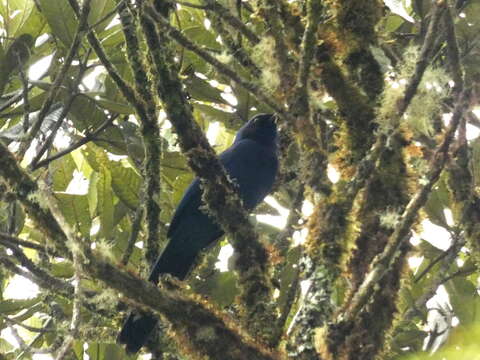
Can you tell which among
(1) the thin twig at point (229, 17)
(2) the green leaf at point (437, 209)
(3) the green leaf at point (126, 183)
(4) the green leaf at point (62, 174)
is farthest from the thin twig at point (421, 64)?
(4) the green leaf at point (62, 174)

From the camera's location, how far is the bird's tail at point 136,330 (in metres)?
3.17

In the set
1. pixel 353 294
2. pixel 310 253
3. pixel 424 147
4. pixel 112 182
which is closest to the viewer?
pixel 353 294

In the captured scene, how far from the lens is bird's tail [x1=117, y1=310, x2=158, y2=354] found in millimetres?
3166

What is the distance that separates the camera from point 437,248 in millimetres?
4059

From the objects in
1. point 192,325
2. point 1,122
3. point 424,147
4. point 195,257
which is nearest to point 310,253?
point 192,325

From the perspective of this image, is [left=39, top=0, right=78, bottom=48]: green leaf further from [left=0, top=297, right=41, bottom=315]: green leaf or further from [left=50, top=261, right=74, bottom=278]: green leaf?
[left=0, top=297, right=41, bottom=315]: green leaf

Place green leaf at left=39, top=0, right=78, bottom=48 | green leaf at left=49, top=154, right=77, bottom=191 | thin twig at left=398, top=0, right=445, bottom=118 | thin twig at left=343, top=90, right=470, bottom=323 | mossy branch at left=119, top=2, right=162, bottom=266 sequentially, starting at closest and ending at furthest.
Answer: thin twig at left=343, top=90, right=470, bottom=323
thin twig at left=398, top=0, right=445, bottom=118
mossy branch at left=119, top=2, right=162, bottom=266
green leaf at left=39, top=0, right=78, bottom=48
green leaf at left=49, top=154, right=77, bottom=191

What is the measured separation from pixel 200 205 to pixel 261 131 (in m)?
1.02

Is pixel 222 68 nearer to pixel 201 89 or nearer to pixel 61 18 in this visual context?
pixel 61 18

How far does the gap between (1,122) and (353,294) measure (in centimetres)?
254

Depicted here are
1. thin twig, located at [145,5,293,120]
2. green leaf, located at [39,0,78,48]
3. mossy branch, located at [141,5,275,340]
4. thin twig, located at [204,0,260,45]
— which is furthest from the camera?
green leaf, located at [39,0,78,48]

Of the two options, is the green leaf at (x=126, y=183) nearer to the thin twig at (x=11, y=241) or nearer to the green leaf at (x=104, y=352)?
the green leaf at (x=104, y=352)

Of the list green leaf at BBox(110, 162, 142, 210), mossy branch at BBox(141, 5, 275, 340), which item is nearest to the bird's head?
green leaf at BBox(110, 162, 142, 210)

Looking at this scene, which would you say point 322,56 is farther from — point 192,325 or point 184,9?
point 184,9
